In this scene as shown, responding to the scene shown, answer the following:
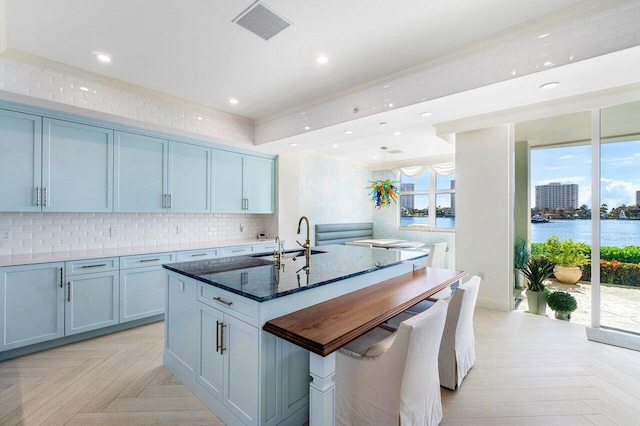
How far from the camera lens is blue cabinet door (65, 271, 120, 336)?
3.02 m

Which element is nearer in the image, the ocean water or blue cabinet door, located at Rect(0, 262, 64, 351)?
blue cabinet door, located at Rect(0, 262, 64, 351)

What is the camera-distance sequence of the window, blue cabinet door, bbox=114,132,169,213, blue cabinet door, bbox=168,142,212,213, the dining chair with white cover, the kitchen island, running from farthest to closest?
1. the window
2. blue cabinet door, bbox=168,142,212,213
3. blue cabinet door, bbox=114,132,169,213
4. the kitchen island
5. the dining chair with white cover

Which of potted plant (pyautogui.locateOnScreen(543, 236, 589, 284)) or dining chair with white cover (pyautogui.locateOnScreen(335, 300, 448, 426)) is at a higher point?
potted plant (pyautogui.locateOnScreen(543, 236, 589, 284))

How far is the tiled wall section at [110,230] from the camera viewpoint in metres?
3.16

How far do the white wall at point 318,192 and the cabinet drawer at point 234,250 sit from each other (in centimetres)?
83

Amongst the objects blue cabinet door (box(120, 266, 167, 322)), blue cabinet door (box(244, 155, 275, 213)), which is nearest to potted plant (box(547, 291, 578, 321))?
blue cabinet door (box(244, 155, 275, 213))

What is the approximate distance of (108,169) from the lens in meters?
3.44

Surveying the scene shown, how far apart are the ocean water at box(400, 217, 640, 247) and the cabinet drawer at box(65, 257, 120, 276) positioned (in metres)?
5.25

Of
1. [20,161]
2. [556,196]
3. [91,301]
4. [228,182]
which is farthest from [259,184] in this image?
[556,196]

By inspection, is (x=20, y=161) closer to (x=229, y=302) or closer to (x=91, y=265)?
(x=91, y=265)

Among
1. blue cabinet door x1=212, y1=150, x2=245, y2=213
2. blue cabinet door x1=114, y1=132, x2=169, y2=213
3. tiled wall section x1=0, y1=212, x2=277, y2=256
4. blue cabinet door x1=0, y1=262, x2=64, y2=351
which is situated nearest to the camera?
blue cabinet door x1=0, y1=262, x2=64, y2=351

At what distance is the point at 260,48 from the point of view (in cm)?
269

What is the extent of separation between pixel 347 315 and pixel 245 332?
0.60 m

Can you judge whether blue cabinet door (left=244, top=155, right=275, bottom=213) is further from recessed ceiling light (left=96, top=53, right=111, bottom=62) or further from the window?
the window
